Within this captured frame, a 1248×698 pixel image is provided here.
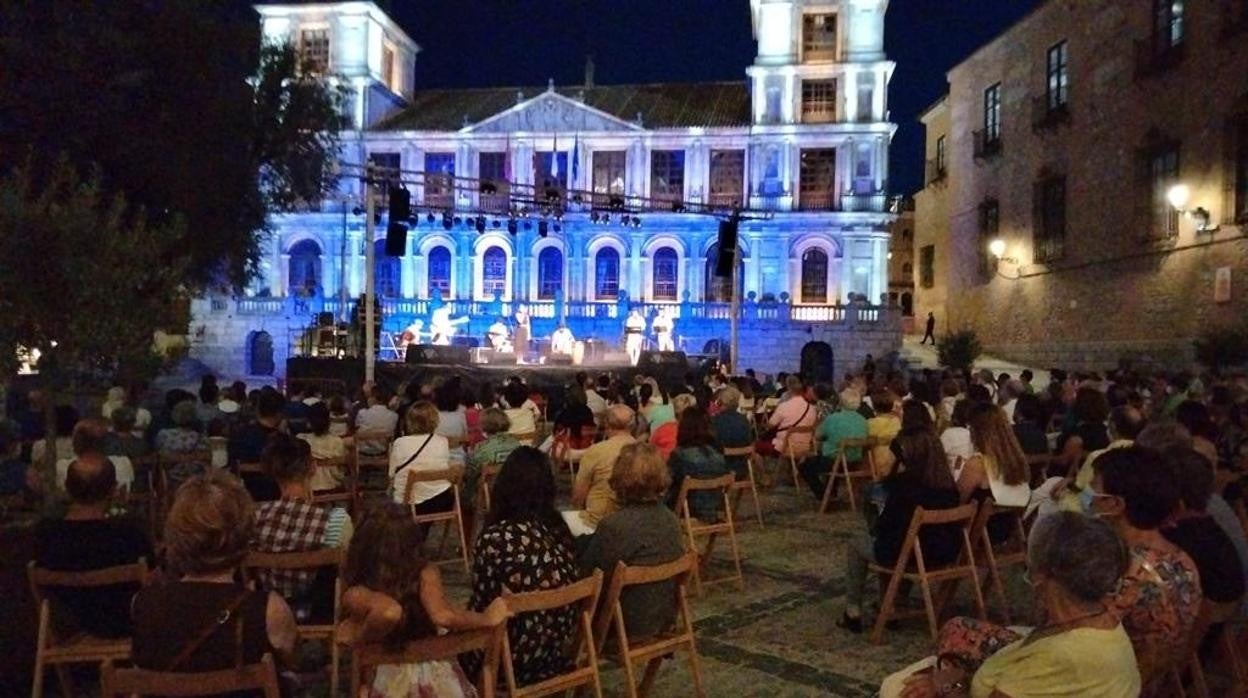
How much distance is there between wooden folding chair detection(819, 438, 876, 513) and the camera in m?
8.94

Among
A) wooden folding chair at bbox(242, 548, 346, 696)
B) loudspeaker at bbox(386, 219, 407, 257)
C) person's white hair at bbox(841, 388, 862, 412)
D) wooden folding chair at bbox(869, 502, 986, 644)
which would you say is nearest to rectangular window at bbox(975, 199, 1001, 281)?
loudspeaker at bbox(386, 219, 407, 257)

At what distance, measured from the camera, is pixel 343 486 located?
7.77 metres

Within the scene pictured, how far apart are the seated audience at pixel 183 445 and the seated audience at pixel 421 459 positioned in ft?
4.76

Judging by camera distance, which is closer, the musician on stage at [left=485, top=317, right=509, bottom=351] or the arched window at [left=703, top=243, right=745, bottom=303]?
the musician on stage at [left=485, top=317, right=509, bottom=351]

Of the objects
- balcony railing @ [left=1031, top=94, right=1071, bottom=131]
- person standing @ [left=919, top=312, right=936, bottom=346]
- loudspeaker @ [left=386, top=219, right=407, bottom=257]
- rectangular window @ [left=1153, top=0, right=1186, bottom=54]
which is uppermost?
rectangular window @ [left=1153, top=0, right=1186, bottom=54]

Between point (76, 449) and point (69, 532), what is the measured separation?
100cm

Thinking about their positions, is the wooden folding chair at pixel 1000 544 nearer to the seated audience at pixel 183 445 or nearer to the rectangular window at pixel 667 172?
the seated audience at pixel 183 445

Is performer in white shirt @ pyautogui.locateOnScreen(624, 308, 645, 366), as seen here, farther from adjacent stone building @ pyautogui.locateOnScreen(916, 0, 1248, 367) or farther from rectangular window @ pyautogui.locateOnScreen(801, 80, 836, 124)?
rectangular window @ pyautogui.locateOnScreen(801, 80, 836, 124)

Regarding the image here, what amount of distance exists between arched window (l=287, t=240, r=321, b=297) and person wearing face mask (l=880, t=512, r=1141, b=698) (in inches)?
1545

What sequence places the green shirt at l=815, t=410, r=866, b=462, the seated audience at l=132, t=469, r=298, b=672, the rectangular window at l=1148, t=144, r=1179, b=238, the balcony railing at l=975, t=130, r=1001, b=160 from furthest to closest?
the balcony railing at l=975, t=130, r=1001, b=160
the rectangular window at l=1148, t=144, r=1179, b=238
the green shirt at l=815, t=410, r=866, b=462
the seated audience at l=132, t=469, r=298, b=672

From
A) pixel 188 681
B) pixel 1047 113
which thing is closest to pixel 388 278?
pixel 1047 113

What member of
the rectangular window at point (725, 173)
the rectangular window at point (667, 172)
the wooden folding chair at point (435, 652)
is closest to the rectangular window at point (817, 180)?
the rectangular window at point (725, 173)

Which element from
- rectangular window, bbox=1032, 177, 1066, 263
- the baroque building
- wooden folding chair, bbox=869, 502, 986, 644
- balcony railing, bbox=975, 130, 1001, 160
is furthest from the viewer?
the baroque building

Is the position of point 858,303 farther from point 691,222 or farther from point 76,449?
point 76,449
